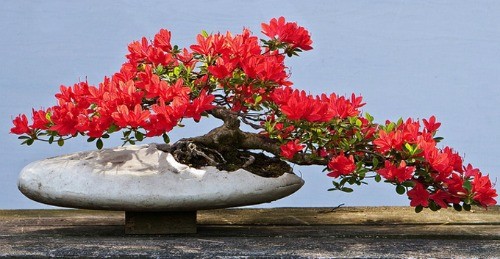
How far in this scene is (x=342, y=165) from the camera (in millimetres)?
2336

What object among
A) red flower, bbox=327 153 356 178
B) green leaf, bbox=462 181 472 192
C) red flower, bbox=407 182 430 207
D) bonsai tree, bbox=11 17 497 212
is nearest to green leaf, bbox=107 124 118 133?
bonsai tree, bbox=11 17 497 212

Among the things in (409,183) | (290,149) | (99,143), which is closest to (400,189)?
(409,183)

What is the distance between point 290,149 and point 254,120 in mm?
147

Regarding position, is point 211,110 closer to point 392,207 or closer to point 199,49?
point 199,49

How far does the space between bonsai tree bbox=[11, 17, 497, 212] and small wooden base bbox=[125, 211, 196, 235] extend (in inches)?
6.0

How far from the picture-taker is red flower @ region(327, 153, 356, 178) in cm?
233

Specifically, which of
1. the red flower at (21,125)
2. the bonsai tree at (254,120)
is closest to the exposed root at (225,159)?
the bonsai tree at (254,120)

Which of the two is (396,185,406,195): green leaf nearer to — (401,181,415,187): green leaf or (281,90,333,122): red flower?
(401,181,415,187): green leaf

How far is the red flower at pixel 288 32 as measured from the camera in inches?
98.7

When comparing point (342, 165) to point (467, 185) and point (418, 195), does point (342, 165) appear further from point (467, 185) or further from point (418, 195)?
point (467, 185)

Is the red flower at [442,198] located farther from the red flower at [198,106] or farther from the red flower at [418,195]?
the red flower at [198,106]

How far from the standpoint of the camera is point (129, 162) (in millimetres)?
2479

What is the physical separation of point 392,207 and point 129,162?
3.49ft

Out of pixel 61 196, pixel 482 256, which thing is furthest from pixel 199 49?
pixel 482 256
